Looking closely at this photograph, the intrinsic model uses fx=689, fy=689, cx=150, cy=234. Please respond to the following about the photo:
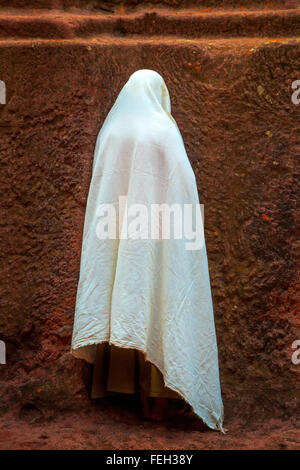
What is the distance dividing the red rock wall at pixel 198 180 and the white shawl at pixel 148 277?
0.41m

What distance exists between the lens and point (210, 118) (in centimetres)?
401

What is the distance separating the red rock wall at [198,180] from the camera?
3553mm

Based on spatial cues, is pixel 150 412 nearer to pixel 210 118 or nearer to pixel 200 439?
pixel 200 439

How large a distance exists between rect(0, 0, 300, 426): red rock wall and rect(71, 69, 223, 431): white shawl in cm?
41

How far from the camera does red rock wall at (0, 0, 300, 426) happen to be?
11.7ft

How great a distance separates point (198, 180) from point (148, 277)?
101 centimetres

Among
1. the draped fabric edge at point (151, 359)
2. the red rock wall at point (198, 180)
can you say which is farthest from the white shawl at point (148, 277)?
the red rock wall at point (198, 180)

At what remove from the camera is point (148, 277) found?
306 cm

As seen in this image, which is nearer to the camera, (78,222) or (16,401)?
(16,401)

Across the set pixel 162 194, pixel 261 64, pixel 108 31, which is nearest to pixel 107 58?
pixel 108 31

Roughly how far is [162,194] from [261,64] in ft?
4.23

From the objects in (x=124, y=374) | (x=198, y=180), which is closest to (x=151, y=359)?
(x=124, y=374)

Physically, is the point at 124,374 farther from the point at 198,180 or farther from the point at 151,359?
the point at 198,180

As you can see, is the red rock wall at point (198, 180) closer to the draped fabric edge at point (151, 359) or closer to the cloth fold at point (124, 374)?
the cloth fold at point (124, 374)
